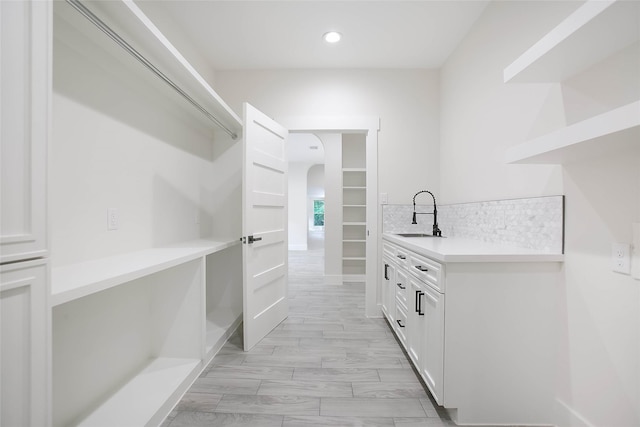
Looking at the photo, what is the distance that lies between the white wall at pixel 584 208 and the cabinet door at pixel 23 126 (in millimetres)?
2044

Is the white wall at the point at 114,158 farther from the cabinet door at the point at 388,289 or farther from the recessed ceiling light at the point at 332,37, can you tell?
the cabinet door at the point at 388,289

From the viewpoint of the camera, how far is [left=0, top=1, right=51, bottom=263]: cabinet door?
2.32 feet

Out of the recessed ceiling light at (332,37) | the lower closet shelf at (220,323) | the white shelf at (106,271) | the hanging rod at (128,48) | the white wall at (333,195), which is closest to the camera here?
the white shelf at (106,271)

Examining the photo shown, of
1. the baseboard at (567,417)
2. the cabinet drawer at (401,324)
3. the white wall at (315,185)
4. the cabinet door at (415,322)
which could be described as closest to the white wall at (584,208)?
the baseboard at (567,417)

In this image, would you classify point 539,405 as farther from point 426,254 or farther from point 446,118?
point 446,118

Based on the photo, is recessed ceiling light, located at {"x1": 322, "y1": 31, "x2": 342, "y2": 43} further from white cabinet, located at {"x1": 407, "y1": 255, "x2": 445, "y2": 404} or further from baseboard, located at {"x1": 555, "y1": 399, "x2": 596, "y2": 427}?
baseboard, located at {"x1": 555, "y1": 399, "x2": 596, "y2": 427}

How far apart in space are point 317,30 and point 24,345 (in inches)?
105

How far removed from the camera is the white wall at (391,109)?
302 cm

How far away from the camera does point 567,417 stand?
1.39 meters

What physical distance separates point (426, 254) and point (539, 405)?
932mm

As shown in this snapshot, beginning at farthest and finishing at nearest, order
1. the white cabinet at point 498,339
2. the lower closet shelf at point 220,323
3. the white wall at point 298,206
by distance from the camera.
Answer: the white wall at point 298,206
the lower closet shelf at point 220,323
the white cabinet at point 498,339

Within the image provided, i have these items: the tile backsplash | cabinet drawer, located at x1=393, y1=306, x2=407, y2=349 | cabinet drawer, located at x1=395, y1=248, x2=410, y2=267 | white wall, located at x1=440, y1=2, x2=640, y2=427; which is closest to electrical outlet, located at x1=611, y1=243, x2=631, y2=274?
white wall, located at x1=440, y1=2, x2=640, y2=427

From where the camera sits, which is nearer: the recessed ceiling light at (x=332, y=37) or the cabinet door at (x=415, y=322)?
the cabinet door at (x=415, y=322)

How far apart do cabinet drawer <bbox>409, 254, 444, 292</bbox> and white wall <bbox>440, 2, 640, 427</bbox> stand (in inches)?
23.9
